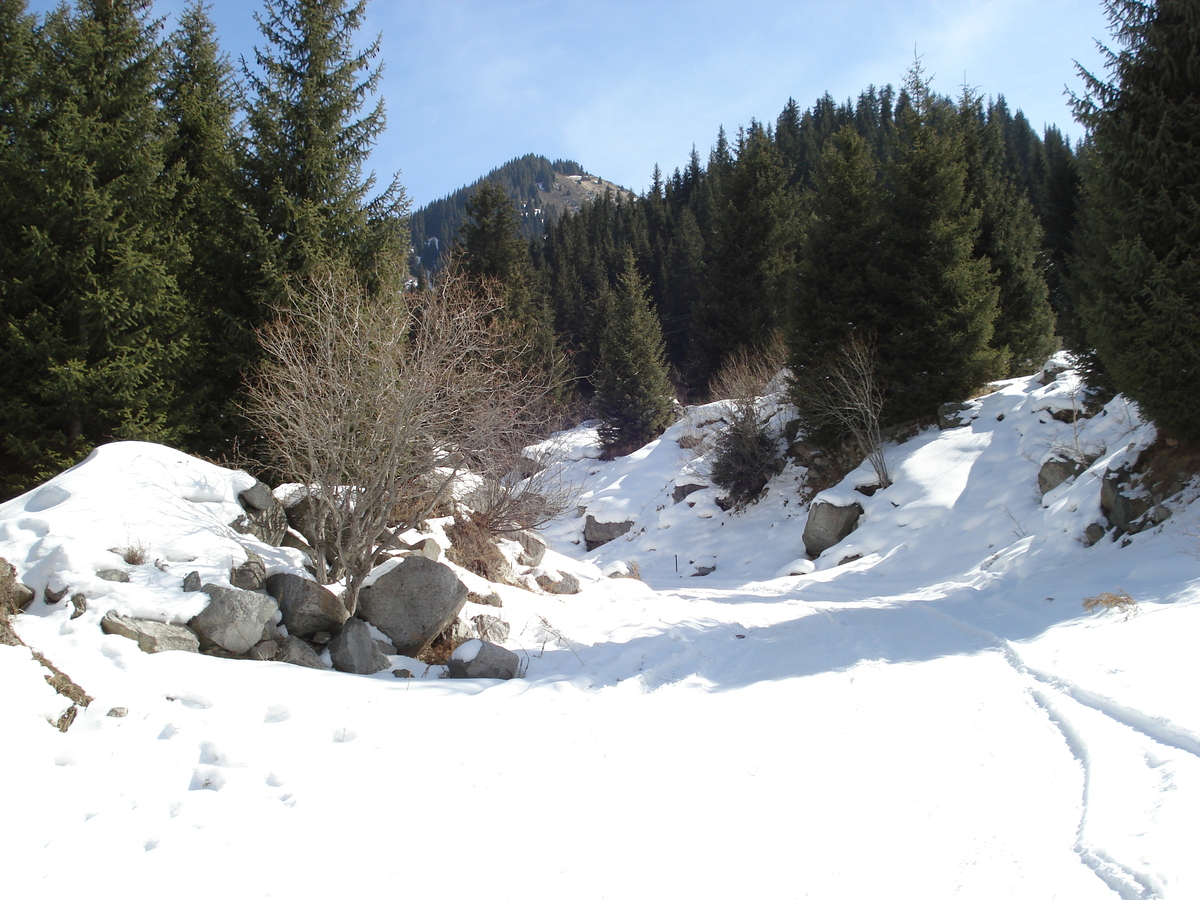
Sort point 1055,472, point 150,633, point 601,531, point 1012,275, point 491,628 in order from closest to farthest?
point 150,633, point 491,628, point 1055,472, point 1012,275, point 601,531

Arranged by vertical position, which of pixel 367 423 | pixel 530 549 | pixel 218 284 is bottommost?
pixel 530 549

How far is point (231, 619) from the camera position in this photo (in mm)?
5906

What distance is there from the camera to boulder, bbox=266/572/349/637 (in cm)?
660

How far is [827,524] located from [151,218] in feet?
51.1

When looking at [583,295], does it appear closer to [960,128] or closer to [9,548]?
[960,128]

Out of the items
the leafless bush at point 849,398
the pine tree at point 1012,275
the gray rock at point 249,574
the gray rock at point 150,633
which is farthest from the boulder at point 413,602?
the pine tree at point 1012,275

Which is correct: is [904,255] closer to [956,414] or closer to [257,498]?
[956,414]

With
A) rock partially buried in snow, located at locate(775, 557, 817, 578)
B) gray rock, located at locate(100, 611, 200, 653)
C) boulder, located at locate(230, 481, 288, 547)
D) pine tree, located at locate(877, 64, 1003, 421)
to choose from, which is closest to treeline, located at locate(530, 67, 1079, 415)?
pine tree, located at locate(877, 64, 1003, 421)

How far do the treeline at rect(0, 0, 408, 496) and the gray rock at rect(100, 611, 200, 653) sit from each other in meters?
5.13

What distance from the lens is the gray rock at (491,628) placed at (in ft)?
24.9

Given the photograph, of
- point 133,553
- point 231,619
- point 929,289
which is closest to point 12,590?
point 133,553

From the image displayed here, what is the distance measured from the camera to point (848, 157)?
19812 mm

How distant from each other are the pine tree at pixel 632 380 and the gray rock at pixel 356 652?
24.4m

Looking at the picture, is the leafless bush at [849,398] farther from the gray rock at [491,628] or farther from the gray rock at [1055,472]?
the gray rock at [491,628]
